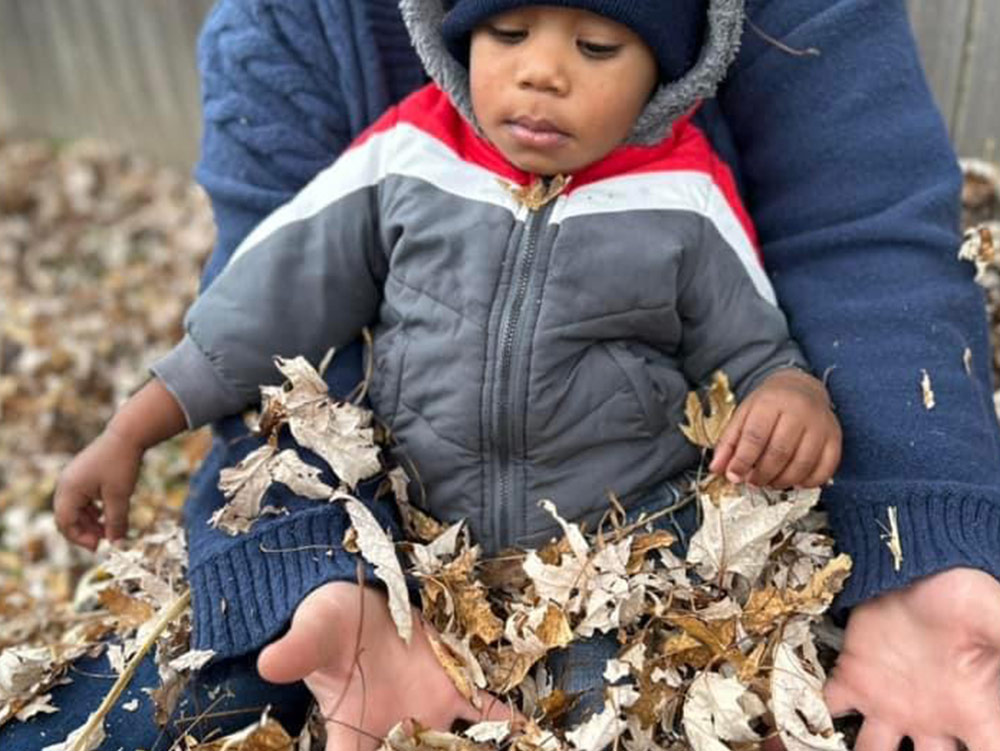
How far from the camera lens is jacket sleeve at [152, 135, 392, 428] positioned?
245 cm

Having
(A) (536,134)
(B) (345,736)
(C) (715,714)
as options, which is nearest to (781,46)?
(A) (536,134)

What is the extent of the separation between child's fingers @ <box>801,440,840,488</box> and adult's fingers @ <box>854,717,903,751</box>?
0.40m

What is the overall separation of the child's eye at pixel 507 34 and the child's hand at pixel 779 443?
71 centimetres

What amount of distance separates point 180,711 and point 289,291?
2.52 ft

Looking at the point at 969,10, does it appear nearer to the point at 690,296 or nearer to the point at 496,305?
the point at 690,296

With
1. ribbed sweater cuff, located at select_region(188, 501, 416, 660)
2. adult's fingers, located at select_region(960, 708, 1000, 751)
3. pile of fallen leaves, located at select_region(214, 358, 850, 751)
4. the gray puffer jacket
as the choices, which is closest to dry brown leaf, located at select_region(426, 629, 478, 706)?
pile of fallen leaves, located at select_region(214, 358, 850, 751)

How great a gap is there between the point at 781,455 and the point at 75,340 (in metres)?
3.05

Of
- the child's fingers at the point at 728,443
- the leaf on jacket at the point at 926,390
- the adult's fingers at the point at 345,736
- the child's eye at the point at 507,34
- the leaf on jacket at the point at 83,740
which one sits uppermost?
the child's eye at the point at 507,34

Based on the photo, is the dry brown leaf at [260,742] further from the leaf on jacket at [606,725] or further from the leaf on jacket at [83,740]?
the leaf on jacket at [606,725]

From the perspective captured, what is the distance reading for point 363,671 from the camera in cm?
219

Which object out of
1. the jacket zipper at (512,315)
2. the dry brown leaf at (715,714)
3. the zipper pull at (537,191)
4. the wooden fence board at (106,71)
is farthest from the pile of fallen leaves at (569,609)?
the wooden fence board at (106,71)

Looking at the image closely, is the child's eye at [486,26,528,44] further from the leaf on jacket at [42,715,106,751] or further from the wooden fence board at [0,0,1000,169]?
the wooden fence board at [0,0,1000,169]

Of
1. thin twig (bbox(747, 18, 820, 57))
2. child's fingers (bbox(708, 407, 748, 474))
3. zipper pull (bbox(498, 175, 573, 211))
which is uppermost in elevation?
thin twig (bbox(747, 18, 820, 57))

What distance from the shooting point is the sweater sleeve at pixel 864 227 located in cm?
238
